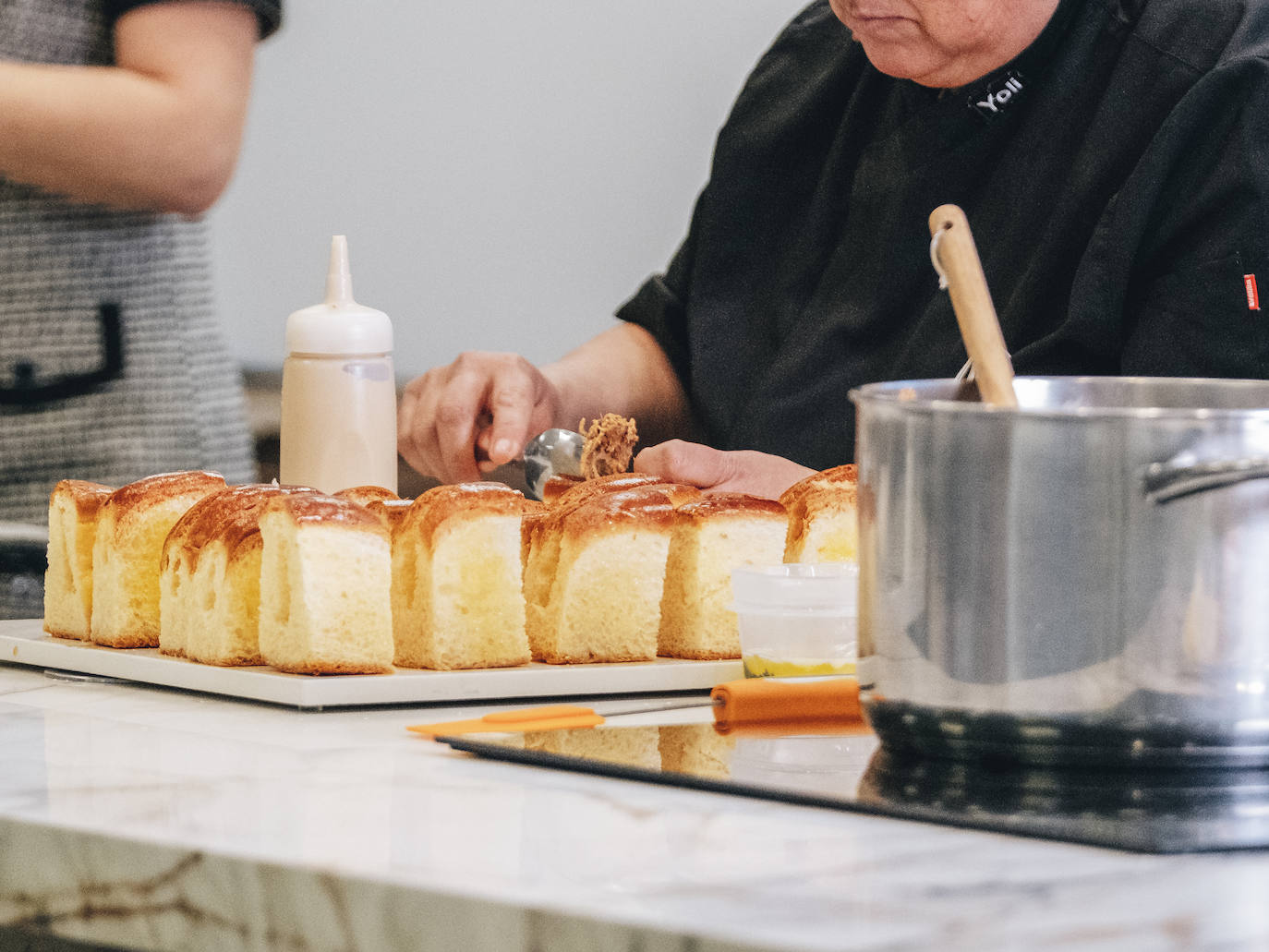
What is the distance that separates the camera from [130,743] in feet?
2.70

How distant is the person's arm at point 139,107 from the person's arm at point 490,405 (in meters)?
0.37

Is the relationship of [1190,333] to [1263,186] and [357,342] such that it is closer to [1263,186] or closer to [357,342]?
[1263,186]

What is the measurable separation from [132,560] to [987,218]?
1.13 m

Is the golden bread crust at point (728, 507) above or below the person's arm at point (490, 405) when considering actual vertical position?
below

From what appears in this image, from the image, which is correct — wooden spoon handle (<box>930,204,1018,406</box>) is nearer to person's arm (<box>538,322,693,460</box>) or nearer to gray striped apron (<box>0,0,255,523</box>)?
gray striped apron (<box>0,0,255,523</box>)

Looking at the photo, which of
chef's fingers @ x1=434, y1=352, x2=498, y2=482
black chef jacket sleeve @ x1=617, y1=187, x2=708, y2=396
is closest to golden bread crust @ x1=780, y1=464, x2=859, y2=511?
chef's fingers @ x1=434, y1=352, x2=498, y2=482

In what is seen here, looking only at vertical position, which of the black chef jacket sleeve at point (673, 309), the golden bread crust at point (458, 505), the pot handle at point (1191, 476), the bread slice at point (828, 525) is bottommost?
the bread slice at point (828, 525)

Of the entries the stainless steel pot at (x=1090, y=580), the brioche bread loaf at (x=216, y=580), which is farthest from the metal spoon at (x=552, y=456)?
the stainless steel pot at (x=1090, y=580)

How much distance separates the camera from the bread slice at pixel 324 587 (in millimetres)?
952

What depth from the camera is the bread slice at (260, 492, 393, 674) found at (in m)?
0.95

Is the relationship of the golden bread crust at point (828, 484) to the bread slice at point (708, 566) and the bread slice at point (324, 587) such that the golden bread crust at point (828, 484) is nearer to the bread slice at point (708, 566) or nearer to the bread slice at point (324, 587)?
the bread slice at point (708, 566)

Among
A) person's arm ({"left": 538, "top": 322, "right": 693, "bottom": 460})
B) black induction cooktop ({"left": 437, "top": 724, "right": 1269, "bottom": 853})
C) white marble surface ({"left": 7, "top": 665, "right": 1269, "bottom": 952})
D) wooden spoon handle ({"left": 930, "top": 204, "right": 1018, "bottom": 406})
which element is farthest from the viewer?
person's arm ({"left": 538, "top": 322, "right": 693, "bottom": 460})

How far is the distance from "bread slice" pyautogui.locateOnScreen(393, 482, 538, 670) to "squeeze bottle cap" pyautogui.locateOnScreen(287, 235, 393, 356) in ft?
1.05

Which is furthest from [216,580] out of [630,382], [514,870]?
[630,382]
